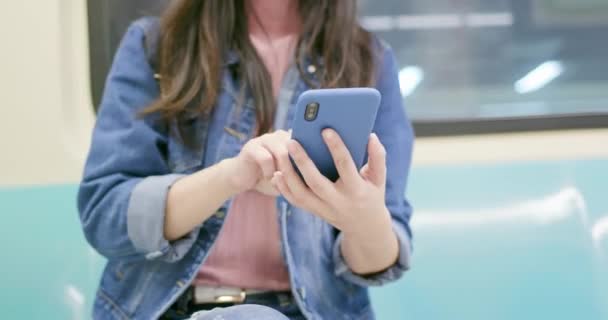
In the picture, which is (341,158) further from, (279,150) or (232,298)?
(232,298)

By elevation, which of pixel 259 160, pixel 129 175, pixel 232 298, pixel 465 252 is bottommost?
pixel 465 252

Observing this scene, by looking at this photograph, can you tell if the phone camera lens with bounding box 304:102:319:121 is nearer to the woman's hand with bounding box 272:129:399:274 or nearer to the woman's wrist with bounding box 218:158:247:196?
the woman's hand with bounding box 272:129:399:274

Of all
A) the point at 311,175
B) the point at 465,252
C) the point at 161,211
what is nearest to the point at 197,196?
the point at 161,211

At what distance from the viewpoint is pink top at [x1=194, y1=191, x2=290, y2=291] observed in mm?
832

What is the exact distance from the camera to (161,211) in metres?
0.78

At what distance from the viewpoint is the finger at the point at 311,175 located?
64 centimetres

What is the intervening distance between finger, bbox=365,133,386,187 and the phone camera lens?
0.24 feet

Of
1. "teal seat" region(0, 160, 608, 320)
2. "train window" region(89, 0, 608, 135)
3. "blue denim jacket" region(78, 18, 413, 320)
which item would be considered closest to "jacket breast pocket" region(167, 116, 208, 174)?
"blue denim jacket" region(78, 18, 413, 320)

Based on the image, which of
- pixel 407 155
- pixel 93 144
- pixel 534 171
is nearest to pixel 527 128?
pixel 534 171

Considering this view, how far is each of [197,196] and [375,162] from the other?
0.22 metres

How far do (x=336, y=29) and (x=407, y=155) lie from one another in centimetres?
21

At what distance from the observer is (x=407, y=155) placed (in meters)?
0.96

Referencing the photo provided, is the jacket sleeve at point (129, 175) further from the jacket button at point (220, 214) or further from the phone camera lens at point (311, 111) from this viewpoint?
the phone camera lens at point (311, 111)

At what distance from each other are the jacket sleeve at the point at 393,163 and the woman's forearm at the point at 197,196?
204 mm
